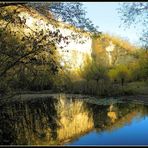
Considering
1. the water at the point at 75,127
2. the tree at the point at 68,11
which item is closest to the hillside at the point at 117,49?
the water at the point at 75,127

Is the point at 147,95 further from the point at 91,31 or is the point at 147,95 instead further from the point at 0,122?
the point at 91,31

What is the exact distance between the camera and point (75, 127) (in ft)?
45.9

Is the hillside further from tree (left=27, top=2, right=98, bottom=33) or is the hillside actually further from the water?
tree (left=27, top=2, right=98, bottom=33)

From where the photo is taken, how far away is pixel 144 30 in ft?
42.6

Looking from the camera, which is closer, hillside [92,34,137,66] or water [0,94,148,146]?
water [0,94,148,146]

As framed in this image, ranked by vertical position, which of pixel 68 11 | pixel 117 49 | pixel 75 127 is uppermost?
pixel 117 49

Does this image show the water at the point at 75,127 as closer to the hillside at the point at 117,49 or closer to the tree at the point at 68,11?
the tree at the point at 68,11

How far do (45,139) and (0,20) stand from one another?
478 centimetres

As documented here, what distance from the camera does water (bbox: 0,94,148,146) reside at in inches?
430

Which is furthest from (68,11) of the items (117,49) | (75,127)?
(117,49)

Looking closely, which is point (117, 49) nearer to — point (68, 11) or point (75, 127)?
point (75, 127)

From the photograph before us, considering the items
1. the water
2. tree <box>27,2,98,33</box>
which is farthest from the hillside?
tree <box>27,2,98,33</box>

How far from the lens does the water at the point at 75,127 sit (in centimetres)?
1093

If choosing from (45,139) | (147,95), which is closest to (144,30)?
(45,139)
